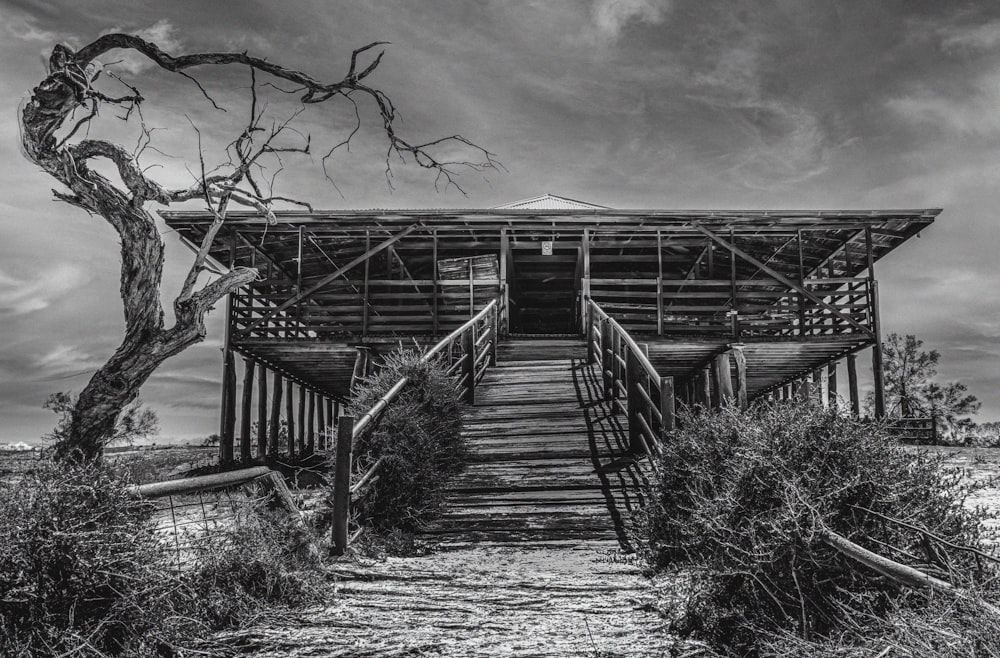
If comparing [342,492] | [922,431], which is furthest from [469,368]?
[922,431]

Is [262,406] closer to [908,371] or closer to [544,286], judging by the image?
[544,286]

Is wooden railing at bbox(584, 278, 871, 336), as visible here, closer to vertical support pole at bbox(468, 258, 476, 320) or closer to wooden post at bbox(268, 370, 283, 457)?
vertical support pole at bbox(468, 258, 476, 320)

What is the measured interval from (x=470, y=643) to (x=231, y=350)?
14.8 metres

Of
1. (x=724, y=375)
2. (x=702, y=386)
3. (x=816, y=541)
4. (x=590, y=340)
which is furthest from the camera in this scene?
(x=702, y=386)

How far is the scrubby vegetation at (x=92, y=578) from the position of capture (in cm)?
336

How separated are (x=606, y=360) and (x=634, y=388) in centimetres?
337

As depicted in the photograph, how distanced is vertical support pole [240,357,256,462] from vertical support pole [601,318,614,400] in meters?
9.20

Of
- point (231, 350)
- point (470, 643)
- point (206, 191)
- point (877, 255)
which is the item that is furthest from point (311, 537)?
point (877, 255)

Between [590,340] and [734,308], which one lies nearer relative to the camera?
[590,340]

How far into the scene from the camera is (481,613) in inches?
175

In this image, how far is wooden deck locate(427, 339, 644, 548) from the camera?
6.34m

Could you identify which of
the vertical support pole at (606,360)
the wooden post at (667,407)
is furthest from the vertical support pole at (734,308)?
the wooden post at (667,407)

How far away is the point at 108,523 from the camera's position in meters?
3.70

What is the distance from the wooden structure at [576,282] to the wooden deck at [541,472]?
483 centimetres
